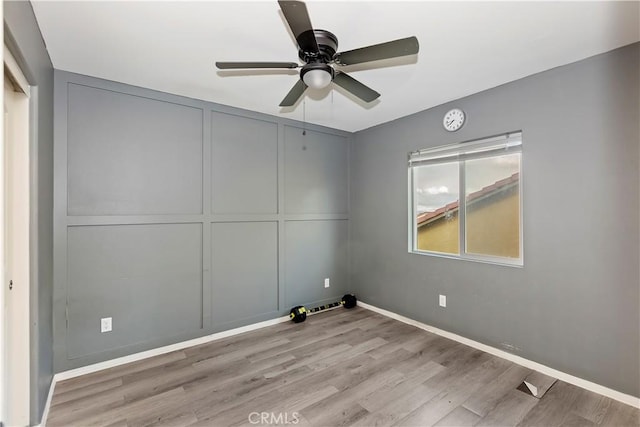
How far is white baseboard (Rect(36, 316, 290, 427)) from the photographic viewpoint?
2414mm

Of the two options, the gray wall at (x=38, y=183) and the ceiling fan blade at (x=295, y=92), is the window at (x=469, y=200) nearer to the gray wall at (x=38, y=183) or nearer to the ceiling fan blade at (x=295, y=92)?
the ceiling fan blade at (x=295, y=92)

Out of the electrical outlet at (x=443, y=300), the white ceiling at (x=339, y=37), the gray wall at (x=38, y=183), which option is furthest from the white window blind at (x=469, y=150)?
the gray wall at (x=38, y=183)

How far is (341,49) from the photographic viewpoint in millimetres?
2193

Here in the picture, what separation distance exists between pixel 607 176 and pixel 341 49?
2101 millimetres

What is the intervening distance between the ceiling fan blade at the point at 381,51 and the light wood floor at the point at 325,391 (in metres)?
2.20

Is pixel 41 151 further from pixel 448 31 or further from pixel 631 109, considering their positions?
pixel 631 109

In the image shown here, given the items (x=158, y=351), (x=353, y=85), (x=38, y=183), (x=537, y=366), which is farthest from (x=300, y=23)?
(x=537, y=366)

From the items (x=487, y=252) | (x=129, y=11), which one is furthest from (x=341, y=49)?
(x=487, y=252)

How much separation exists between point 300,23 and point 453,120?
2.20m

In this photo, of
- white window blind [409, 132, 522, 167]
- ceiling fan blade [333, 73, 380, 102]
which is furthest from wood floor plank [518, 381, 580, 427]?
ceiling fan blade [333, 73, 380, 102]

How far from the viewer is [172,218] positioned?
2982mm

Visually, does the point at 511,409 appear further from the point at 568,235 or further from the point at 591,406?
the point at 568,235

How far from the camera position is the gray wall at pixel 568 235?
2.16m

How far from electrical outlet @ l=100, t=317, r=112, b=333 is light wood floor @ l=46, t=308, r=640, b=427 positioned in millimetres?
334
